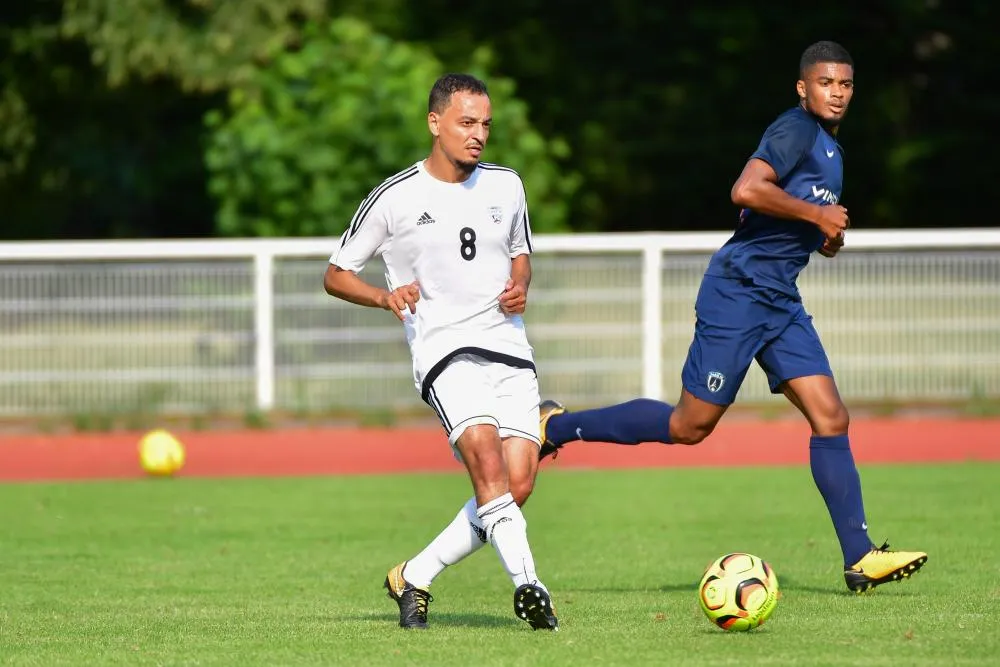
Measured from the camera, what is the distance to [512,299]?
23.7ft

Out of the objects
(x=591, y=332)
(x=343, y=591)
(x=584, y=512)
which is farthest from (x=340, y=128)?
(x=343, y=591)

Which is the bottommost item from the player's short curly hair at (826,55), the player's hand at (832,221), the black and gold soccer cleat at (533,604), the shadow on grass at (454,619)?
the shadow on grass at (454,619)

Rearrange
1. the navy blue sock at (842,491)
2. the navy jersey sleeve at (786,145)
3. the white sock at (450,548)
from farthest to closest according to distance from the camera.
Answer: the navy blue sock at (842,491)
the navy jersey sleeve at (786,145)
the white sock at (450,548)

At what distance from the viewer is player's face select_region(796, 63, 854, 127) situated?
793 centimetres

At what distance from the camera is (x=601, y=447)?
17.3 metres

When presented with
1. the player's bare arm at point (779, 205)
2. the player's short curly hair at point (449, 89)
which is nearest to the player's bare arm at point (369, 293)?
the player's short curly hair at point (449, 89)

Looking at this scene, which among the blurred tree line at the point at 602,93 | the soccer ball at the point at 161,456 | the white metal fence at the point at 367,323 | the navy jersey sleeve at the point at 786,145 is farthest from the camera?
the blurred tree line at the point at 602,93

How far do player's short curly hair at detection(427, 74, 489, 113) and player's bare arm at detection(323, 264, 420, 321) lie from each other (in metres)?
0.74

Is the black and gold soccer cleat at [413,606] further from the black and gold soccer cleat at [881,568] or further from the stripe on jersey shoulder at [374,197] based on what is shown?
the black and gold soccer cleat at [881,568]

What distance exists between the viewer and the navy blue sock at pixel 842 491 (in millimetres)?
8062

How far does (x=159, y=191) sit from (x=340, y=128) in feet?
45.5

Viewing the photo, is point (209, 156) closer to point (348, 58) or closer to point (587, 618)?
point (348, 58)

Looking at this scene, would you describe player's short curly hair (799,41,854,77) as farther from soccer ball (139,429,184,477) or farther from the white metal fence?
the white metal fence

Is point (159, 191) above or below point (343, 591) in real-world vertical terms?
above
